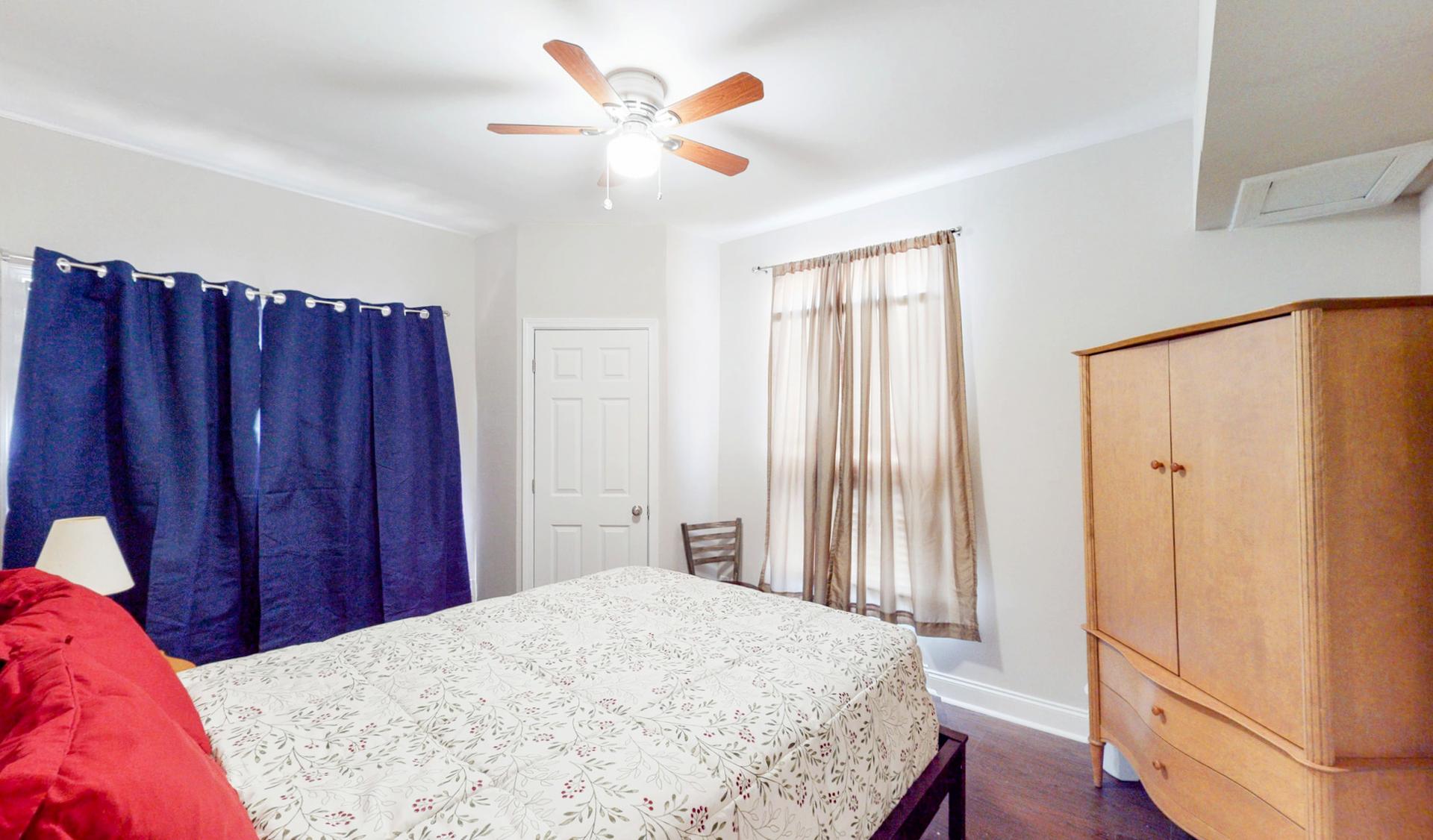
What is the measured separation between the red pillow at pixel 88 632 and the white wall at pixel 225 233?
6.40ft

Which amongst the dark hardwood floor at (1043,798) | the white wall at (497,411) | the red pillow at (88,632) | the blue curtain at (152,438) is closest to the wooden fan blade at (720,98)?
the red pillow at (88,632)

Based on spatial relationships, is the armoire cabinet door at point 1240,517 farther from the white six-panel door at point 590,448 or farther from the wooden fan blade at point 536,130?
the white six-panel door at point 590,448

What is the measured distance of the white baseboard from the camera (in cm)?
243

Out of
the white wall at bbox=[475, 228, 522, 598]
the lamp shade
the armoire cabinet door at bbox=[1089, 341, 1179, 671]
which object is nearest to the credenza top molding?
the armoire cabinet door at bbox=[1089, 341, 1179, 671]

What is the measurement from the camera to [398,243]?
328 cm

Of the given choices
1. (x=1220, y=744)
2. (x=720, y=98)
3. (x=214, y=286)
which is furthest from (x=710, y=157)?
(x=1220, y=744)

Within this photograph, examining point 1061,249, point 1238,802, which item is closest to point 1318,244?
point 1061,249

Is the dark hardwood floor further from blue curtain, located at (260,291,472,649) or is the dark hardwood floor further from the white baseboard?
blue curtain, located at (260,291,472,649)

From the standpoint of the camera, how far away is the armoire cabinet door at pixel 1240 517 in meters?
1.34

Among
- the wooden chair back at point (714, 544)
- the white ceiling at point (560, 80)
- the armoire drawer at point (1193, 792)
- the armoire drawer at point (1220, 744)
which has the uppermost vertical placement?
the white ceiling at point (560, 80)

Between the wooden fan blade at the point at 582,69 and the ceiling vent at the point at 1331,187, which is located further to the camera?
the ceiling vent at the point at 1331,187

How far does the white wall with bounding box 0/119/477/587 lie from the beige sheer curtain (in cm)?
210

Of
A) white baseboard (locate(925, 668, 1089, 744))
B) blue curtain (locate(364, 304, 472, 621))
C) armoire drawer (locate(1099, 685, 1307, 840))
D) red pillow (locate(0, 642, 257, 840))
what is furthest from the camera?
blue curtain (locate(364, 304, 472, 621))

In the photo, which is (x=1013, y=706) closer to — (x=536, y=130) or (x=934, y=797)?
(x=934, y=797)
